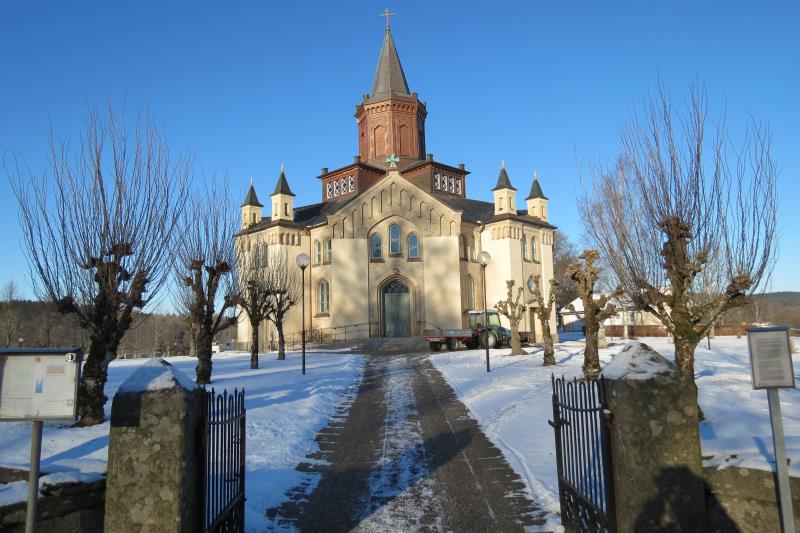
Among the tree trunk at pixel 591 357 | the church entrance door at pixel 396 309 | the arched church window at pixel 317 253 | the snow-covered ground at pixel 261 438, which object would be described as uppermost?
the arched church window at pixel 317 253

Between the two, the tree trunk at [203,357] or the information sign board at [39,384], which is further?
the tree trunk at [203,357]

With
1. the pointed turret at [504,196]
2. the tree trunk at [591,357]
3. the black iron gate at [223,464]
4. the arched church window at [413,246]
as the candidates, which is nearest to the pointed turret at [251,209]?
the arched church window at [413,246]

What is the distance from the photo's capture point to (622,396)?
4.38 metres

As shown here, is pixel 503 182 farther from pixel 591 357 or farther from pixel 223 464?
pixel 223 464

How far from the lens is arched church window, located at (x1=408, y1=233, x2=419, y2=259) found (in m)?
40.3

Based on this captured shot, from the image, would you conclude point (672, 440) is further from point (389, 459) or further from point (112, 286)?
point (112, 286)

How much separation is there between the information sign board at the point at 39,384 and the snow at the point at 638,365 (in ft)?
13.3

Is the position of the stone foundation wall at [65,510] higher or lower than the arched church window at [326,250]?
lower

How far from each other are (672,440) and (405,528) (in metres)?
2.99

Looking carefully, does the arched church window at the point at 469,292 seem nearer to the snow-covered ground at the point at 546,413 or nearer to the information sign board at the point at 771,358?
the snow-covered ground at the point at 546,413

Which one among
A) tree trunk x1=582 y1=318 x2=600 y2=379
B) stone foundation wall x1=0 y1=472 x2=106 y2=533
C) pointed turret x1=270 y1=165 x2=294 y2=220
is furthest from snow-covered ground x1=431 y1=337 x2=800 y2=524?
pointed turret x1=270 y1=165 x2=294 y2=220

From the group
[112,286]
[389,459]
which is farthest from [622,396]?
[112,286]

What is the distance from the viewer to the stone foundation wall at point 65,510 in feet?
13.1

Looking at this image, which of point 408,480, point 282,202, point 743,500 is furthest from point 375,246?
point 743,500
